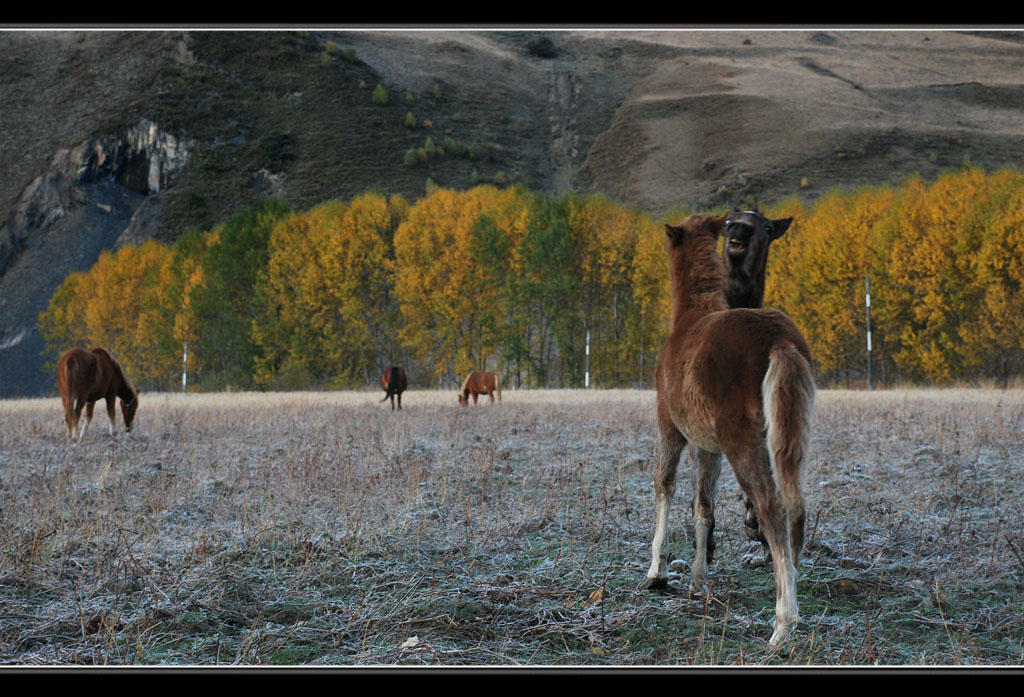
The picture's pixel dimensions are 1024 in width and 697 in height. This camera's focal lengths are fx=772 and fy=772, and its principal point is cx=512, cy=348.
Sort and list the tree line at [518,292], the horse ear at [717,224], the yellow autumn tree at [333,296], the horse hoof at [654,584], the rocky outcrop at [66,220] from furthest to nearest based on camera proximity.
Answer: the rocky outcrop at [66,220], the yellow autumn tree at [333,296], the tree line at [518,292], the horse ear at [717,224], the horse hoof at [654,584]

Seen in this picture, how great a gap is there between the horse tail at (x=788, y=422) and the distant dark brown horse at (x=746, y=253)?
1903 millimetres

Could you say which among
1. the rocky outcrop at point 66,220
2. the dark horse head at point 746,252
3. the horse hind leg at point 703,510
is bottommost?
the horse hind leg at point 703,510

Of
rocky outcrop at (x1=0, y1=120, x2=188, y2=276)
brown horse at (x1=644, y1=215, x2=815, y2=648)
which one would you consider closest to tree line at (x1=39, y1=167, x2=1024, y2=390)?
rocky outcrop at (x1=0, y1=120, x2=188, y2=276)

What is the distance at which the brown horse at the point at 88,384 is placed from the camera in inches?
460

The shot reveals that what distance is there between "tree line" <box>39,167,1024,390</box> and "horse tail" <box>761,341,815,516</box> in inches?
1379

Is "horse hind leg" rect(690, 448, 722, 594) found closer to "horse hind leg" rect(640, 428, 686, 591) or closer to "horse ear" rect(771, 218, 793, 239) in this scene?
"horse hind leg" rect(640, 428, 686, 591)

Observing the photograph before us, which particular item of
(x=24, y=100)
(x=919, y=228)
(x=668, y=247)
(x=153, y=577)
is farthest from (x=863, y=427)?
(x=24, y=100)

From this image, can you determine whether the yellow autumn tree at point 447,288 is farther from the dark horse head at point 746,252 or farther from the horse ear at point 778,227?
the dark horse head at point 746,252

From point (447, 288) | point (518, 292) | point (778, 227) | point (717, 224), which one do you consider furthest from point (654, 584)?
point (518, 292)

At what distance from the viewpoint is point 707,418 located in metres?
3.94

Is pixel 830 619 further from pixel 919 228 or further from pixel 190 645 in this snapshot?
pixel 919 228

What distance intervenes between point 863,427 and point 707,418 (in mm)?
8923

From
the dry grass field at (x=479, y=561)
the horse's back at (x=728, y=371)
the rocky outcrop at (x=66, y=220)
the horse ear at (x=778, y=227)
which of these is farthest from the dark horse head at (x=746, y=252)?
the rocky outcrop at (x=66, y=220)

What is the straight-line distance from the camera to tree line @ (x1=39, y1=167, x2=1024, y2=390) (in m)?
35.6
